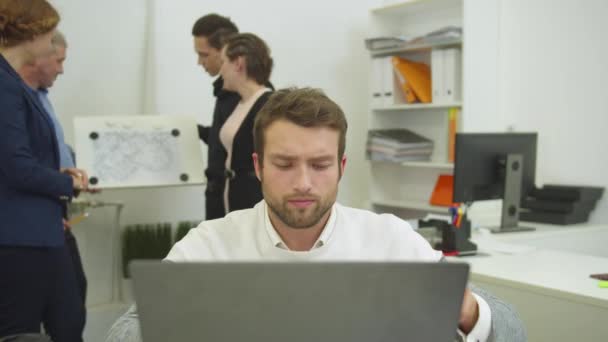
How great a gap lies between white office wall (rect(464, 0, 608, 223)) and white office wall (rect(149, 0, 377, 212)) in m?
0.94

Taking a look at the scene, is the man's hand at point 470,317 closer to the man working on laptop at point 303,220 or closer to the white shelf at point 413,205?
the man working on laptop at point 303,220

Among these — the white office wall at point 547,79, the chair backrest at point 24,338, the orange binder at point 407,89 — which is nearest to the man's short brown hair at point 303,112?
the chair backrest at point 24,338

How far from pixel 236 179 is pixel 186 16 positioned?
141 cm

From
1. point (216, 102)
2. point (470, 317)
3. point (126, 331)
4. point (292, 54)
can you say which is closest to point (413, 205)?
point (292, 54)

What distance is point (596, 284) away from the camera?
184 cm

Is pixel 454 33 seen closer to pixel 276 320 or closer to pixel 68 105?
pixel 68 105

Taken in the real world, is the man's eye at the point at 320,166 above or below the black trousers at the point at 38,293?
above

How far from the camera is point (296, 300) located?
69 cm

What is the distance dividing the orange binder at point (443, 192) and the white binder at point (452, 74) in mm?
480

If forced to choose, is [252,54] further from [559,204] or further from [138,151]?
[559,204]

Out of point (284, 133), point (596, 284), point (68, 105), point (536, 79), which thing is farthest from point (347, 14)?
point (284, 133)

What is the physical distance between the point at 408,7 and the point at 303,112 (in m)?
2.93

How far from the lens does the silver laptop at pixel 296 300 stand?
68 cm

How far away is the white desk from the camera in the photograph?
1730 millimetres
